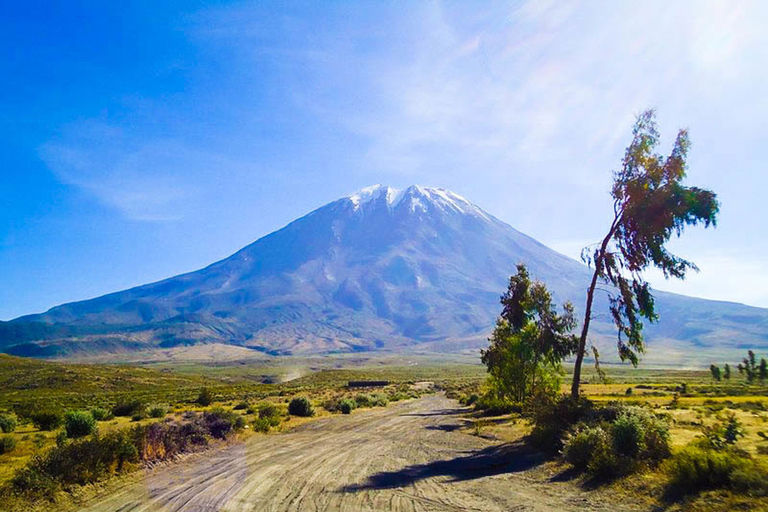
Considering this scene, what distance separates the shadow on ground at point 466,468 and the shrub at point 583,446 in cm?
174

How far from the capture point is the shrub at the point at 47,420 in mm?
23188

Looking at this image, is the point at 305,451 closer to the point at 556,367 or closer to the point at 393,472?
the point at 393,472

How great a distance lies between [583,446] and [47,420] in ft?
89.5

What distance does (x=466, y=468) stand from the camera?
49.5 feet

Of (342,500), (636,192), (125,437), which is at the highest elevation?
(636,192)

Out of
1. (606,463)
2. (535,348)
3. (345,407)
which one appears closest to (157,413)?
(345,407)

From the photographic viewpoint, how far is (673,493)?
1002 cm

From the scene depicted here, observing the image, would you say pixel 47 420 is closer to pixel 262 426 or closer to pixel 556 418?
pixel 262 426

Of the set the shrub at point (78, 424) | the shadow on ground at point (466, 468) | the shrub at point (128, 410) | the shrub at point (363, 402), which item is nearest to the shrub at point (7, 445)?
the shrub at point (78, 424)

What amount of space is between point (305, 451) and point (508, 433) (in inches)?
457

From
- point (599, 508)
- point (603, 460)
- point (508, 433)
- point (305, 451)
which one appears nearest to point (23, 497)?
point (305, 451)

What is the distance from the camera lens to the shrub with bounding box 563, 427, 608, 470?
43.4ft

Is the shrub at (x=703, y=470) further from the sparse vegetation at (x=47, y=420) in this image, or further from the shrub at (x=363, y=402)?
the shrub at (x=363, y=402)

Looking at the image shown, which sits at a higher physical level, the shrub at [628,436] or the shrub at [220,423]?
the shrub at [628,436]
